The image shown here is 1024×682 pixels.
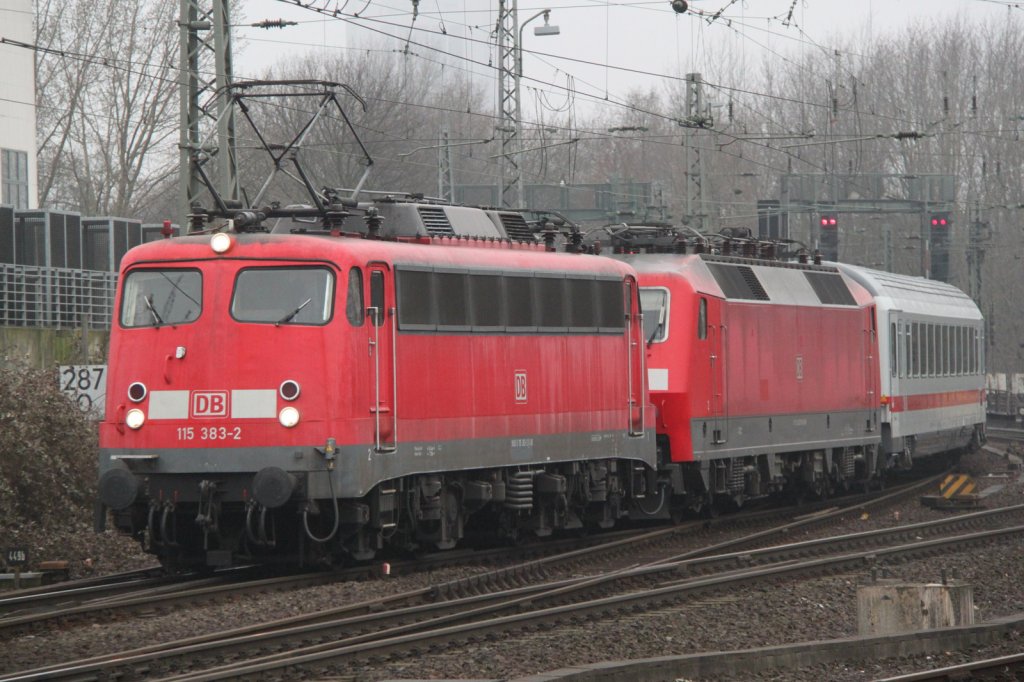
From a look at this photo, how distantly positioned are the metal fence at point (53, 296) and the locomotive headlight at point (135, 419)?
43.3 feet

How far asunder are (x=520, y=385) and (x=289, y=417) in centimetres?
363

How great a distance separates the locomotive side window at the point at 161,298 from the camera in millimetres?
15648

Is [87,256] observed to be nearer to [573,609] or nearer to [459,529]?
[459,529]

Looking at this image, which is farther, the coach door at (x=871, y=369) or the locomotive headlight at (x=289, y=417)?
the coach door at (x=871, y=369)

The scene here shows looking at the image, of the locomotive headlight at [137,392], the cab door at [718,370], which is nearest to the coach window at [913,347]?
the cab door at [718,370]

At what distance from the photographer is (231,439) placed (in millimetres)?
15109

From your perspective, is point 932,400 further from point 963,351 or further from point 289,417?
point 289,417

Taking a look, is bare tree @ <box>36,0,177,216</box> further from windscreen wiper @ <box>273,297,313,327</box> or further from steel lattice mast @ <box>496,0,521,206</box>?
windscreen wiper @ <box>273,297,313,327</box>

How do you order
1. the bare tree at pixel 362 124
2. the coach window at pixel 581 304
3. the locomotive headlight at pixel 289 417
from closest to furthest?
the locomotive headlight at pixel 289 417 < the coach window at pixel 581 304 < the bare tree at pixel 362 124

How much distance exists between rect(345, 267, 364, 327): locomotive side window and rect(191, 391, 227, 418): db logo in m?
1.30

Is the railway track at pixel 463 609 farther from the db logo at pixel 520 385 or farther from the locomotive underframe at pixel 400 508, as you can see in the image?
the db logo at pixel 520 385

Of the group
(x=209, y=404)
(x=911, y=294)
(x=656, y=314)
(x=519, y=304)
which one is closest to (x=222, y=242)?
(x=209, y=404)

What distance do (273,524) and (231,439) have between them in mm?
920

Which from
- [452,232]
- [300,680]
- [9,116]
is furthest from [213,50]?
[9,116]
